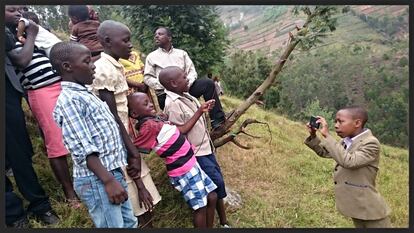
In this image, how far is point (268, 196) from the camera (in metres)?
4.50

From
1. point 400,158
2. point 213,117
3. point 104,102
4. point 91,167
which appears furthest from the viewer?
point 400,158

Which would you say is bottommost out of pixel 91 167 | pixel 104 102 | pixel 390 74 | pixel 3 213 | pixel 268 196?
pixel 390 74

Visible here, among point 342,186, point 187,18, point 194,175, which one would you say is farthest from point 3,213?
point 187,18

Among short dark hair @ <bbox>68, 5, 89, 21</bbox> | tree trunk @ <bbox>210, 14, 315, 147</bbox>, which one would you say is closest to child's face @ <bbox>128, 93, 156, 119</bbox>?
short dark hair @ <bbox>68, 5, 89, 21</bbox>

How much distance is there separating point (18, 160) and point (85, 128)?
100 centimetres

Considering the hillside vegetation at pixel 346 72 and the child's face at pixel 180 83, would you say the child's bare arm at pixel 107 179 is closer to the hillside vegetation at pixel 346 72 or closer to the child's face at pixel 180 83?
the child's face at pixel 180 83

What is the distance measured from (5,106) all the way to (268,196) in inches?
112

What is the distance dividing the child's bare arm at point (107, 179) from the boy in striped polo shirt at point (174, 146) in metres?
0.61

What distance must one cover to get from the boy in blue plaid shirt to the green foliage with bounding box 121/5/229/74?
16.3 ft

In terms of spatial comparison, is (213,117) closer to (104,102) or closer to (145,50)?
(104,102)

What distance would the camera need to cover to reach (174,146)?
8.98ft

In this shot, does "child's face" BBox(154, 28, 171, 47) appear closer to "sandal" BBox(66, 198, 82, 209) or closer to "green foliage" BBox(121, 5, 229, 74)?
"sandal" BBox(66, 198, 82, 209)

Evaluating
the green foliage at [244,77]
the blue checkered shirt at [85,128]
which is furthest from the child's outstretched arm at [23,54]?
the green foliage at [244,77]

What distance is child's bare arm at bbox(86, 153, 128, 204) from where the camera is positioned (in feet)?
6.86
